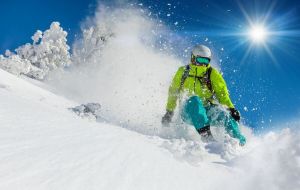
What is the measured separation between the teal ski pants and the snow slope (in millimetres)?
2035

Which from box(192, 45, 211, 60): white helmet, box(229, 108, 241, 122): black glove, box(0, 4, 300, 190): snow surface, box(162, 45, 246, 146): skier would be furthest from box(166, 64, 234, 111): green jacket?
box(0, 4, 300, 190): snow surface

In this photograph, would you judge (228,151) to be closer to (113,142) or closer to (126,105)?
(113,142)

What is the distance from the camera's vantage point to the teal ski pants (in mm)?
6512

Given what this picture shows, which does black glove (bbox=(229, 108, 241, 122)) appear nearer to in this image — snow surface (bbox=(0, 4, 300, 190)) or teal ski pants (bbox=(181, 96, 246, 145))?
teal ski pants (bbox=(181, 96, 246, 145))

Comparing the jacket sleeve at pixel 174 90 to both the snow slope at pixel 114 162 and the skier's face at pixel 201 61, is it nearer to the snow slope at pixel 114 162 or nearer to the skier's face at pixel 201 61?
the skier's face at pixel 201 61

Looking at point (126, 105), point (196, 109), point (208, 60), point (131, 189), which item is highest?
point (126, 105)

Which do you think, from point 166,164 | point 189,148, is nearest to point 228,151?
point 189,148

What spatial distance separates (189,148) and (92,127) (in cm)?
117

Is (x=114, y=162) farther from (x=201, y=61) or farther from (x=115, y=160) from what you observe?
(x=201, y=61)

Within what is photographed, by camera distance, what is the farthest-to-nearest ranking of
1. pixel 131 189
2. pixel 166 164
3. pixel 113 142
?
pixel 113 142 < pixel 166 164 < pixel 131 189

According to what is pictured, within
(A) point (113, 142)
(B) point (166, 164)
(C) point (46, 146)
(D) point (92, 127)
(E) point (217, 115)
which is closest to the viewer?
(C) point (46, 146)

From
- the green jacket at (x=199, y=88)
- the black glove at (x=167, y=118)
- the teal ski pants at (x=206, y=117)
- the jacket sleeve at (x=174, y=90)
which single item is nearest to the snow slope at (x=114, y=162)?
the teal ski pants at (x=206, y=117)

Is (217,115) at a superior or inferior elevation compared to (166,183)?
superior

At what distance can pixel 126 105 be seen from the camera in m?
14.0
